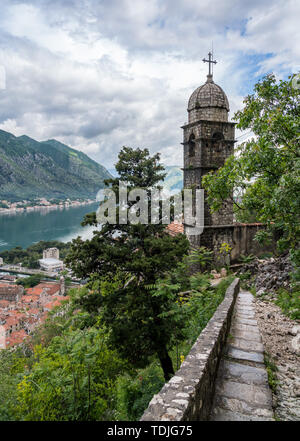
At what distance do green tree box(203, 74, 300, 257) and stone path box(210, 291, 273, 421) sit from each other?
1764mm

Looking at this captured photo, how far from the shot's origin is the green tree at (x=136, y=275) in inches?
235

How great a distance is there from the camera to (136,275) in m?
6.48

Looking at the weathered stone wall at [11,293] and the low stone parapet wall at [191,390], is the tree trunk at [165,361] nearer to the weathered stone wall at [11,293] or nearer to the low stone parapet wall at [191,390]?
the low stone parapet wall at [191,390]

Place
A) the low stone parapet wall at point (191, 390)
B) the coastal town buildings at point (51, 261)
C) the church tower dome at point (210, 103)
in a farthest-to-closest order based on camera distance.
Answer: the coastal town buildings at point (51, 261) < the church tower dome at point (210, 103) < the low stone parapet wall at point (191, 390)

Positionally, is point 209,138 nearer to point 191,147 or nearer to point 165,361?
point 191,147

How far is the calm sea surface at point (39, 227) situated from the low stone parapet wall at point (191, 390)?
69.3 meters

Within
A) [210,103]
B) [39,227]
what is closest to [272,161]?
[210,103]

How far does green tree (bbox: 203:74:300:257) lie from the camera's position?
3406mm

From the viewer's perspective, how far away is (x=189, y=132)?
13.6 m

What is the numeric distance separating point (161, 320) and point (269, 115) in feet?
16.1

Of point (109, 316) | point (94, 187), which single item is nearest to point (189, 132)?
point (109, 316)
